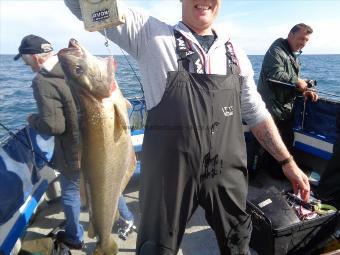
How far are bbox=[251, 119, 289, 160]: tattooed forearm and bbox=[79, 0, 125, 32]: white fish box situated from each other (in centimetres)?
154

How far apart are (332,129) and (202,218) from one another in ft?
8.63

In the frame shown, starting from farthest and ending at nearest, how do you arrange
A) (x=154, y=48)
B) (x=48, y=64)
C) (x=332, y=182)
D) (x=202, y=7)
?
(x=332, y=182) → (x=48, y=64) → (x=202, y=7) → (x=154, y=48)

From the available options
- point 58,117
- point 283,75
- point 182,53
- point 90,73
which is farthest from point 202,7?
point 283,75

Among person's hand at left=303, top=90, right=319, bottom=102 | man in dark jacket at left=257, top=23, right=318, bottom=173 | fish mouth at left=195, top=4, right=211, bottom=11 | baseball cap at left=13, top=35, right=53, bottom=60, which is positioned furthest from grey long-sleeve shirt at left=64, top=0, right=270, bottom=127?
person's hand at left=303, top=90, right=319, bottom=102

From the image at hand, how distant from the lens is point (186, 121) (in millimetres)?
2320

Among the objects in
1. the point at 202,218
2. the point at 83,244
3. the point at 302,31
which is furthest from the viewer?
the point at 302,31

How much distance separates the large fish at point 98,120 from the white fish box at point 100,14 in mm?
148

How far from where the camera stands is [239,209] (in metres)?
2.65

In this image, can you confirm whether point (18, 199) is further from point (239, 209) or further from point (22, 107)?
point (22, 107)

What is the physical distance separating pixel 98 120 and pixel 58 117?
155 centimetres

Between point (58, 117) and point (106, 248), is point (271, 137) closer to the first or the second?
point (106, 248)

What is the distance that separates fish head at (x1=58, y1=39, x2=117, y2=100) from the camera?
6.70ft

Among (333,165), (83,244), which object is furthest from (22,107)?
(333,165)

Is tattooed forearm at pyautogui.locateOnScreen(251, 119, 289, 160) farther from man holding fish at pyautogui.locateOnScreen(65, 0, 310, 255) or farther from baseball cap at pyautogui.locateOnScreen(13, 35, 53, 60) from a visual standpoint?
baseball cap at pyautogui.locateOnScreen(13, 35, 53, 60)
